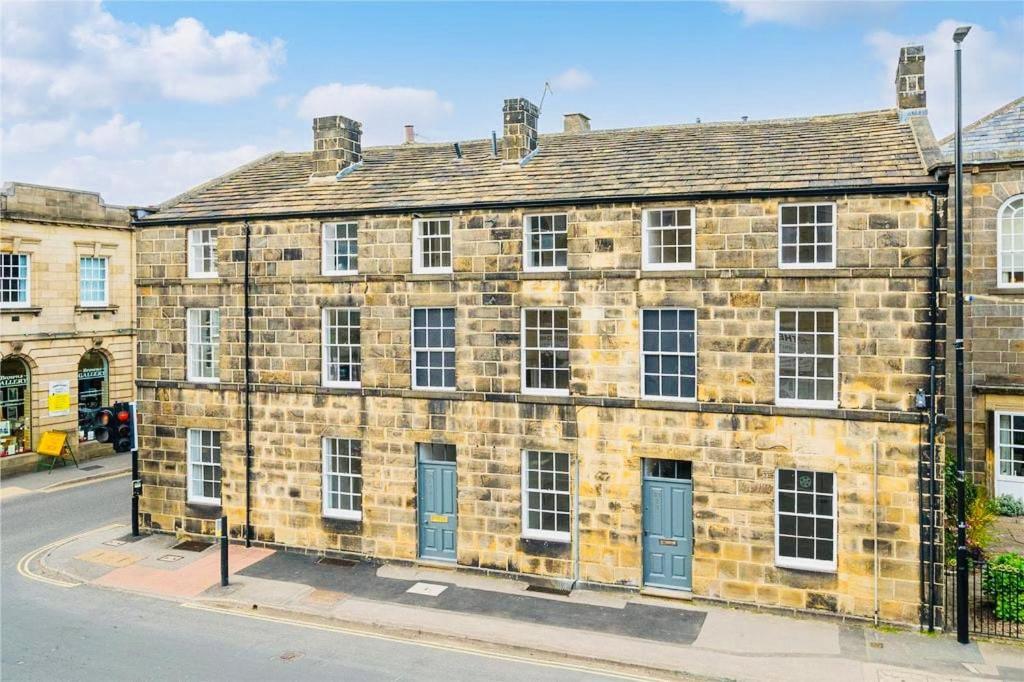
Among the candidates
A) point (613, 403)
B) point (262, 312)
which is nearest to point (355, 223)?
point (262, 312)

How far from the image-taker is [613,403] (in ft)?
57.0

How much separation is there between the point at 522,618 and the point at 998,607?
28.7ft

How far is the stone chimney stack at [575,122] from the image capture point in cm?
2495

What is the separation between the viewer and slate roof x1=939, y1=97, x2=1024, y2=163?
73.2ft

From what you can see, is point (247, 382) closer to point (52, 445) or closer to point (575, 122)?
point (575, 122)

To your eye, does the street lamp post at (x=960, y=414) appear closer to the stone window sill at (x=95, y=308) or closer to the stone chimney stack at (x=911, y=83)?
the stone chimney stack at (x=911, y=83)

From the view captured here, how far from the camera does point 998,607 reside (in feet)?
49.3

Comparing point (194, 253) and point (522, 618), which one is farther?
point (194, 253)

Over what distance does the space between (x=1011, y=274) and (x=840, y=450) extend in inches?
419

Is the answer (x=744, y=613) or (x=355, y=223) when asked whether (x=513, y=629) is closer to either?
(x=744, y=613)

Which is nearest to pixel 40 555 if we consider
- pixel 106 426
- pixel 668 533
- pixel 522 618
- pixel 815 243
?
pixel 106 426

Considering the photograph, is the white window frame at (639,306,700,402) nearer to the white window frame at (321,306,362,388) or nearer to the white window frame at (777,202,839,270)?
the white window frame at (777,202,839,270)

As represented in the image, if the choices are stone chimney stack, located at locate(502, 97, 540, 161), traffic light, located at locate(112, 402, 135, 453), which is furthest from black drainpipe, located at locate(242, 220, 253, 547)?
stone chimney stack, located at locate(502, 97, 540, 161)

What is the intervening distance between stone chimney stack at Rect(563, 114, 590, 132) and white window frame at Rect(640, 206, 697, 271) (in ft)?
28.2
